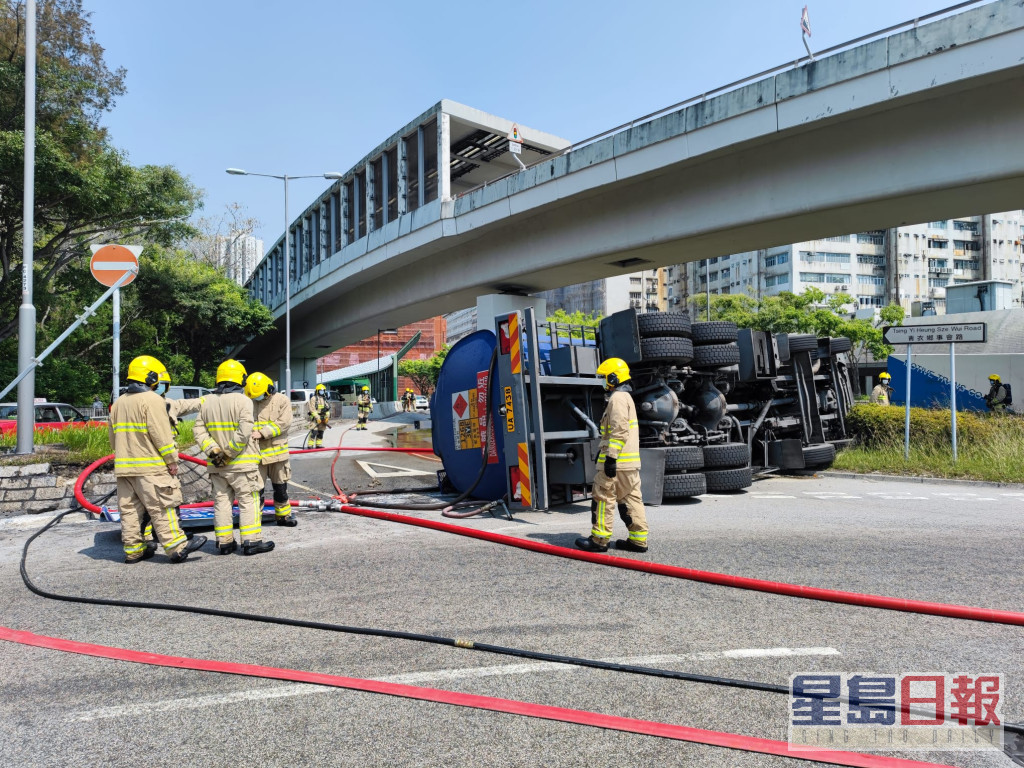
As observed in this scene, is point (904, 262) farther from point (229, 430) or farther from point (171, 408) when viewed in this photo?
point (171, 408)

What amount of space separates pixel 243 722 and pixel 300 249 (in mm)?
39142

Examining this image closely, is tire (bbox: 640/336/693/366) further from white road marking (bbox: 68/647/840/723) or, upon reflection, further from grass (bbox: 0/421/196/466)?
grass (bbox: 0/421/196/466)

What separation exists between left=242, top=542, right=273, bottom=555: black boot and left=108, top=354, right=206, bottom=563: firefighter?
A: 0.49 metres

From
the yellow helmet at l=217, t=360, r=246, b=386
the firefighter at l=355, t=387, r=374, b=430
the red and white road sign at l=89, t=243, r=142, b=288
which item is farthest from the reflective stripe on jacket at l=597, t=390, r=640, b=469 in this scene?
the firefighter at l=355, t=387, r=374, b=430

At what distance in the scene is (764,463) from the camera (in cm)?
1183

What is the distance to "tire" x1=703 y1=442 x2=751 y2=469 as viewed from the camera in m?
9.70

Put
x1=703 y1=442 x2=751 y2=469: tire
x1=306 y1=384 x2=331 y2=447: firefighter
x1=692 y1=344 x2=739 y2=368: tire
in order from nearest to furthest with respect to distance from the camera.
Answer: x1=703 y1=442 x2=751 y2=469: tire, x1=692 y1=344 x2=739 y2=368: tire, x1=306 y1=384 x2=331 y2=447: firefighter

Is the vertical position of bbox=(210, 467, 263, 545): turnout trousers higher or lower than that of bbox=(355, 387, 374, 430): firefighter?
lower

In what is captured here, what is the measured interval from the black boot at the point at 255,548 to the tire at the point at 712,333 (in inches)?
257

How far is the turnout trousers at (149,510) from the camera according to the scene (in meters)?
5.90

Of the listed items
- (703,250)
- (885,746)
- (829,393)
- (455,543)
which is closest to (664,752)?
(885,746)

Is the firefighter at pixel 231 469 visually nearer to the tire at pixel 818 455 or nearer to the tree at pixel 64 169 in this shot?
the tire at pixel 818 455

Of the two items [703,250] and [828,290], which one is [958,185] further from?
[828,290]

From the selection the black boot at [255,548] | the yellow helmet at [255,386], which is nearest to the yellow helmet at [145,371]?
the yellow helmet at [255,386]
